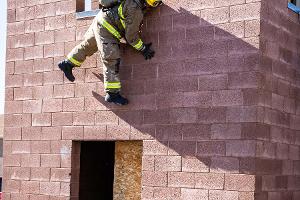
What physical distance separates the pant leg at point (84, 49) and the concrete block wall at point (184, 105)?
22 centimetres

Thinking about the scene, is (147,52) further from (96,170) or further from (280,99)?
(96,170)

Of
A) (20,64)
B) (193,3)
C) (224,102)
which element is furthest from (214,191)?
(20,64)

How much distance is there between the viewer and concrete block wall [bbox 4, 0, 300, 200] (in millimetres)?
7973

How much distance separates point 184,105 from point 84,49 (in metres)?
1.84

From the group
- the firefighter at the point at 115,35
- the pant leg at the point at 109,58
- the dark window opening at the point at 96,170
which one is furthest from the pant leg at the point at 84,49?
the dark window opening at the point at 96,170

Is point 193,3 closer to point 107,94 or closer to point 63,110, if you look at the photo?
point 107,94

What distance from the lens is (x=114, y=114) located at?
9.12m

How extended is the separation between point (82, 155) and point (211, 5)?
10.8 feet

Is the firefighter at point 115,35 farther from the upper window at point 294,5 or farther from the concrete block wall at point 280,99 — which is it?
the upper window at point 294,5

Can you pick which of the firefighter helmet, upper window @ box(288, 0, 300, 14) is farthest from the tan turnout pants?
upper window @ box(288, 0, 300, 14)

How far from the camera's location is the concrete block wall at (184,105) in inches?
314

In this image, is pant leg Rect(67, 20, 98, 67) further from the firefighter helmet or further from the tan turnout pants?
the firefighter helmet

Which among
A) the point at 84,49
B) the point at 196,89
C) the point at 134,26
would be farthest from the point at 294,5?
the point at 84,49

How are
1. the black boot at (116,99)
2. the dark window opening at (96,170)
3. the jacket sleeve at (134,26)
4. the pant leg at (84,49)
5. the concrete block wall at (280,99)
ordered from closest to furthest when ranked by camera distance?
the concrete block wall at (280,99) → the jacket sleeve at (134,26) → the black boot at (116,99) → the pant leg at (84,49) → the dark window opening at (96,170)
